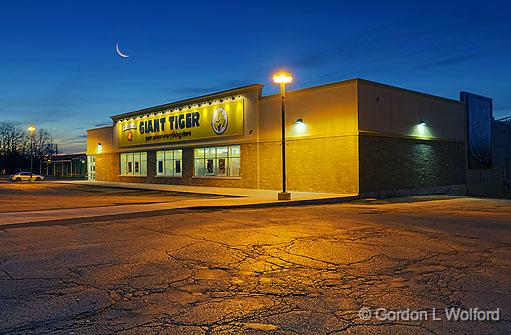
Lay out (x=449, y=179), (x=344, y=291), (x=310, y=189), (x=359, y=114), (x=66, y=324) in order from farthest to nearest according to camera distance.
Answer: (x=449, y=179) < (x=310, y=189) < (x=359, y=114) < (x=344, y=291) < (x=66, y=324)

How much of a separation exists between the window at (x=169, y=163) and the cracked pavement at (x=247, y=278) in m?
26.1

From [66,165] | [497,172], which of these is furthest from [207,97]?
[66,165]

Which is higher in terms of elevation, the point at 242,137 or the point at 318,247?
the point at 242,137

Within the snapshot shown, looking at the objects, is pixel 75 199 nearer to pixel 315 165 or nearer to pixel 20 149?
pixel 315 165

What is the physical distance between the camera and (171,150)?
39156 millimetres

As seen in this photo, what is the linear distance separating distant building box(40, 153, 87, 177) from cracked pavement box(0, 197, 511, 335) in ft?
251

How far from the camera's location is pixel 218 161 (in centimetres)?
3409

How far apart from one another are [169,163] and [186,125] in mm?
4437

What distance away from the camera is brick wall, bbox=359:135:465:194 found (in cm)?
2505

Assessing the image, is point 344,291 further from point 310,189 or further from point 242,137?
point 242,137

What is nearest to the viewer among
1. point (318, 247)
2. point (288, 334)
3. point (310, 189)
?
point (288, 334)

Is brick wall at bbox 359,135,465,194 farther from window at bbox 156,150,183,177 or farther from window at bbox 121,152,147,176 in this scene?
window at bbox 121,152,147,176

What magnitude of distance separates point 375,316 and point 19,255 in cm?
691

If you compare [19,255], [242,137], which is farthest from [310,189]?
[19,255]
